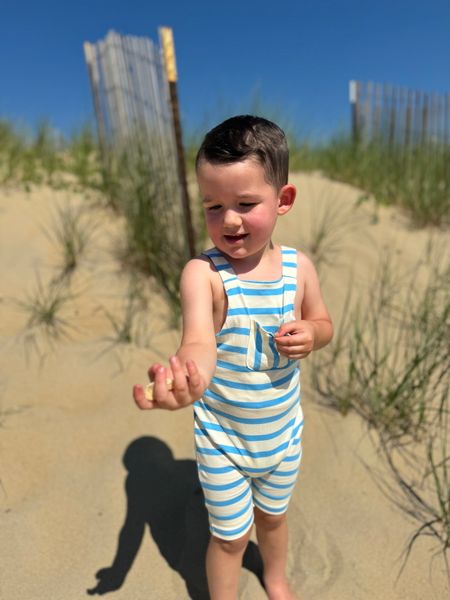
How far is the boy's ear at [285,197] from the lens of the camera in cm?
128

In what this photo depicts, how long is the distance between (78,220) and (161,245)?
0.94 metres

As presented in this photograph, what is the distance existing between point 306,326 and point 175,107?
218 cm

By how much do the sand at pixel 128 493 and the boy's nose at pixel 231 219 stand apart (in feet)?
4.18

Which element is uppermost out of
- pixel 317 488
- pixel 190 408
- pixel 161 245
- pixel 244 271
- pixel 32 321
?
pixel 244 271

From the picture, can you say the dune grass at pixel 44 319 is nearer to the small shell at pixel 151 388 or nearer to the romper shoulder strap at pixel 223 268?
the romper shoulder strap at pixel 223 268

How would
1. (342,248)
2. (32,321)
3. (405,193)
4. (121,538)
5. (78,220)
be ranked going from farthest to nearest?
(405,193) → (342,248) → (78,220) → (32,321) → (121,538)

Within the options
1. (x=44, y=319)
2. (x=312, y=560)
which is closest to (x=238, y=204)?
(x=312, y=560)

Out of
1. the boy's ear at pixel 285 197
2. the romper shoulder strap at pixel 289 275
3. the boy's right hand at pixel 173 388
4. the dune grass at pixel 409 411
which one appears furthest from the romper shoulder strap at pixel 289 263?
the dune grass at pixel 409 411

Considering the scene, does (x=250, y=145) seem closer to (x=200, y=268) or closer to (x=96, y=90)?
(x=200, y=268)

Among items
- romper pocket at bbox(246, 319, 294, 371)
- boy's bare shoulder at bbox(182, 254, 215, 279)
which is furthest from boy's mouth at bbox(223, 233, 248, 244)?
romper pocket at bbox(246, 319, 294, 371)

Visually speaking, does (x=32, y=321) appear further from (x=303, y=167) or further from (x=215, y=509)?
(x=303, y=167)

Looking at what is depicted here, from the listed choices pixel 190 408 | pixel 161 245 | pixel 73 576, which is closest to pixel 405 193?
pixel 161 245

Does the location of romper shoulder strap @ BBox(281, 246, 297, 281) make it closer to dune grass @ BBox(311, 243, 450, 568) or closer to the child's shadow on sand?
dune grass @ BBox(311, 243, 450, 568)

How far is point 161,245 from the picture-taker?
337cm
